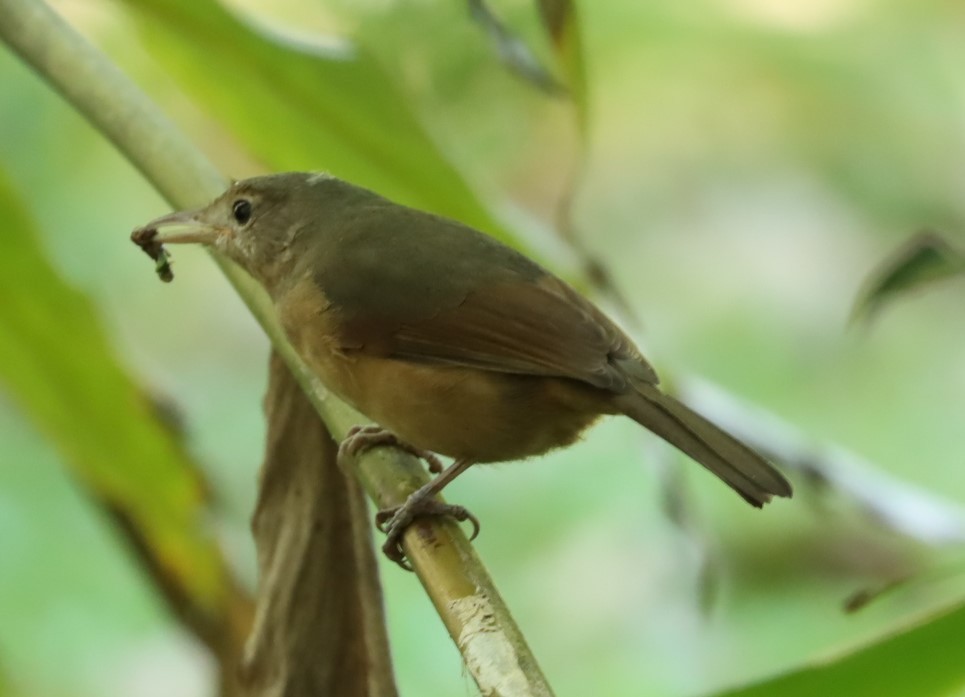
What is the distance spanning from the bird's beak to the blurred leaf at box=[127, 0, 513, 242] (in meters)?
0.21

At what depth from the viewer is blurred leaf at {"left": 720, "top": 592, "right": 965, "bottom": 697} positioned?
4.33ft

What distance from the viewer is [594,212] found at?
508 cm

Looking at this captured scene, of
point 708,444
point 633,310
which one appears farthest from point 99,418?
point 633,310

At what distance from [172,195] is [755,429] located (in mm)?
1374

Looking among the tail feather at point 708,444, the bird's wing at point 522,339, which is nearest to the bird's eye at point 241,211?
the bird's wing at point 522,339

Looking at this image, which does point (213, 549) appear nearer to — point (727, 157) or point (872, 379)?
point (872, 379)

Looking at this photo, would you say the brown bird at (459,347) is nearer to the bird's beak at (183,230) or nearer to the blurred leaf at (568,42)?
the bird's beak at (183,230)

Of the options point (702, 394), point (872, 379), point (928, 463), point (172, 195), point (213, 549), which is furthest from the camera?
point (872, 379)

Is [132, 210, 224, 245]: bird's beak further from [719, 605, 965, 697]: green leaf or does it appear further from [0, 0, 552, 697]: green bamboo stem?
[719, 605, 965, 697]: green leaf

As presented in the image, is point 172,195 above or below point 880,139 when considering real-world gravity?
below

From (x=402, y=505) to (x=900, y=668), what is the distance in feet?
2.62

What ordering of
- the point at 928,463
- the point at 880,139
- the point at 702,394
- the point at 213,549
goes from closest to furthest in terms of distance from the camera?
the point at 213,549, the point at 702,394, the point at 928,463, the point at 880,139

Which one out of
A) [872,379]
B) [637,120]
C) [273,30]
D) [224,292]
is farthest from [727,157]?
[273,30]

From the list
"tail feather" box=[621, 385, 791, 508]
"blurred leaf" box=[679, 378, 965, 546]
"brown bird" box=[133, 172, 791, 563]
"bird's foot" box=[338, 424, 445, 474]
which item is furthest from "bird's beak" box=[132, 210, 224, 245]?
"blurred leaf" box=[679, 378, 965, 546]
